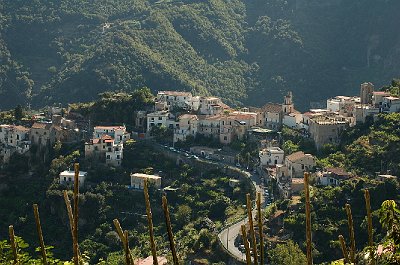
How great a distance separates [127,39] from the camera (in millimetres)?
82250

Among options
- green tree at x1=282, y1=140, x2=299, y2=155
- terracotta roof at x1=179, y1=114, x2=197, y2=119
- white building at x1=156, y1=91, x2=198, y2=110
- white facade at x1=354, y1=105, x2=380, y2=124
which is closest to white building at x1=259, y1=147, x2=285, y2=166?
green tree at x1=282, y1=140, x2=299, y2=155

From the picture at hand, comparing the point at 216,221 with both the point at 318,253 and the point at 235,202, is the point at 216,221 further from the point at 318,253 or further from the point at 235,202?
the point at 318,253

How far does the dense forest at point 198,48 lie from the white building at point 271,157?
1348 inches

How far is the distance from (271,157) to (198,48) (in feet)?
164

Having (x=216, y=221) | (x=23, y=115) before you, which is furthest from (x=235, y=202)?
(x=23, y=115)

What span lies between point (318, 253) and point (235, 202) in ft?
28.1

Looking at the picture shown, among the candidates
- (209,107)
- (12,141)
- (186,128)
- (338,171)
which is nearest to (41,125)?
(12,141)

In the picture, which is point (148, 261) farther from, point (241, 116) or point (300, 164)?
point (241, 116)

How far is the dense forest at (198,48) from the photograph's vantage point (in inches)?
3157

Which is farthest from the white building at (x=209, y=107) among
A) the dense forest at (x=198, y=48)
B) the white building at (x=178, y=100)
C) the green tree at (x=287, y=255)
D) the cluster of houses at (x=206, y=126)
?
the dense forest at (x=198, y=48)

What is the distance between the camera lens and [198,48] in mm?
91438

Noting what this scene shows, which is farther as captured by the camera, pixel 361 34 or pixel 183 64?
pixel 361 34

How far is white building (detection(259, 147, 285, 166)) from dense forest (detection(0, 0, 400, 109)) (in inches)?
1348

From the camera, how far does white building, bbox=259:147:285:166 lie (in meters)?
42.9
